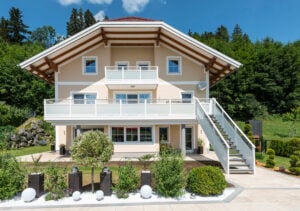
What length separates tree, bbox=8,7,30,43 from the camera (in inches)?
2874

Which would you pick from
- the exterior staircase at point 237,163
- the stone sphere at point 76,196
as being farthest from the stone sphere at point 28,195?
the exterior staircase at point 237,163

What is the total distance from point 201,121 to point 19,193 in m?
11.4

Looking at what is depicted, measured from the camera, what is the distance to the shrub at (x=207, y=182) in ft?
29.6

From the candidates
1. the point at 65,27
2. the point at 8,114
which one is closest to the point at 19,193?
the point at 8,114

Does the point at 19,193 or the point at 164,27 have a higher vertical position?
the point at 164,27

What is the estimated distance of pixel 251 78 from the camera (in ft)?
141

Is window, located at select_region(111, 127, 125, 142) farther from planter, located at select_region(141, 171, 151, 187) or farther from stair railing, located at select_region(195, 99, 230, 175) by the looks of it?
planter, located at select_region(141, 171, 151, 187)

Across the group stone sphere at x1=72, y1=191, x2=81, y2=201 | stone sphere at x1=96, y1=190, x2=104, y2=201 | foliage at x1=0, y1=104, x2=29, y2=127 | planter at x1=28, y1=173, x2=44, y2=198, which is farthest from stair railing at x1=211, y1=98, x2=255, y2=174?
foliage at x1=0, y1=104, x2=29, y2=127

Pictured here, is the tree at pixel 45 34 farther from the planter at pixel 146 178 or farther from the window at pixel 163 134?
the planter at pixel 146 178

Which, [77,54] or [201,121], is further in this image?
[77,54]

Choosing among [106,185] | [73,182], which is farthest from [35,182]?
[106,185]

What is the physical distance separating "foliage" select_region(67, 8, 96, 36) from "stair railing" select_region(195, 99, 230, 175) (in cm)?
6957

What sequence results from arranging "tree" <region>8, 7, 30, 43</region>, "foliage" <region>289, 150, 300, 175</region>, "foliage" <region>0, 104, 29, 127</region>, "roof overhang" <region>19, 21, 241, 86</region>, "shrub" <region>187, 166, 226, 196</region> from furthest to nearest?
1. "tree" <region>8, 7, 30, 43</region>
2. "foliage" <region>0, 104, 29, 127</region>
3. "roof overhang" <region>19, 21, 241, 86</region>
4. "foliage" <region>289, 150, 300, 175</region>
5. "shrub" <region>187, 166, 226, 196</region>

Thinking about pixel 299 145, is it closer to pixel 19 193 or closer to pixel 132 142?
pixel 132 142
